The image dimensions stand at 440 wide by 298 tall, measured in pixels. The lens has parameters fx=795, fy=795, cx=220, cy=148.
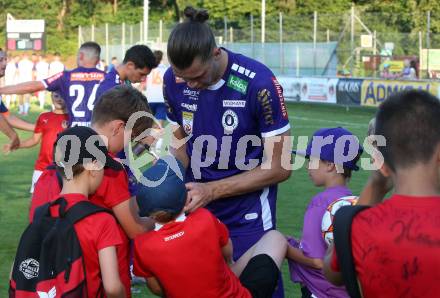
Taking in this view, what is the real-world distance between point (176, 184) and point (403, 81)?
22800mm

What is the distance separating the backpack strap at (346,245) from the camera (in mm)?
3143

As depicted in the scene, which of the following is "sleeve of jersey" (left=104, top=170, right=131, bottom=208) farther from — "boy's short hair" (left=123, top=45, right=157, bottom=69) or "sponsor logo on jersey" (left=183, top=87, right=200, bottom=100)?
"boy's short hair" (left=123, top=45, right=157, bottom=69)

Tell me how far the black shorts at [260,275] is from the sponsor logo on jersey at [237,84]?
98 centimetres

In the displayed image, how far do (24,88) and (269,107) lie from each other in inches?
252

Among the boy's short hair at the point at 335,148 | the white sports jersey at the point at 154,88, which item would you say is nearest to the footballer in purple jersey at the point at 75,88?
the boy's short hair at the point at 335,148

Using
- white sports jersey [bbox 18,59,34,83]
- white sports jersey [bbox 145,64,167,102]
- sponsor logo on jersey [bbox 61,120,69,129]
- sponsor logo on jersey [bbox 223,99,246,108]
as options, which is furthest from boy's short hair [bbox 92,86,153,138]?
white sports jersey [bbox 18,59,34,83]

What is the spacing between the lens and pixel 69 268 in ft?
12.6

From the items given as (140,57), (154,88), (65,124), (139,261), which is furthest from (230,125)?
(154,88)

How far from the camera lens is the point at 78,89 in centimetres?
1048

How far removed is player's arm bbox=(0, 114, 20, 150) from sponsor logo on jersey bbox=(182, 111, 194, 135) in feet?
12.8

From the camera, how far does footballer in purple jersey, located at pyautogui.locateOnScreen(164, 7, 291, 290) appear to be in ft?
14.1

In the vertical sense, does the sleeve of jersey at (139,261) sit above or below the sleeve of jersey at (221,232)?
below

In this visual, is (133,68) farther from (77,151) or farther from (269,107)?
(77,151)

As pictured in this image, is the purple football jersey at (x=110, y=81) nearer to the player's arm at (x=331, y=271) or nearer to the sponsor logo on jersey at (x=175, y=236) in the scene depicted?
the sponsor logo on jersey at (x=175, y=236)
